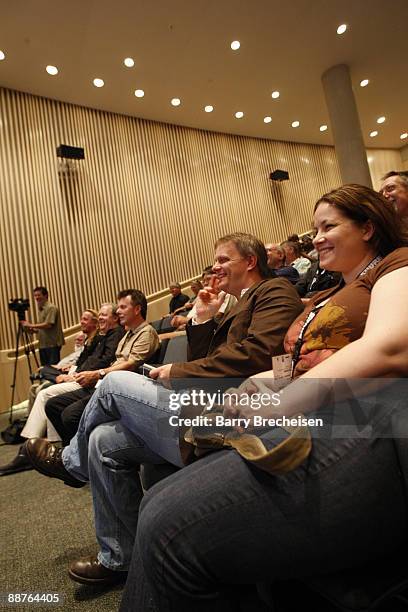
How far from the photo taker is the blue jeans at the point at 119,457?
1.02m

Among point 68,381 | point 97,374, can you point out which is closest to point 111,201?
point 68,381

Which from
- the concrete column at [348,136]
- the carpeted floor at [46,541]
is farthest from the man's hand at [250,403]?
the concrete column at [348,136]

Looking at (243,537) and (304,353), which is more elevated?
(304,353)

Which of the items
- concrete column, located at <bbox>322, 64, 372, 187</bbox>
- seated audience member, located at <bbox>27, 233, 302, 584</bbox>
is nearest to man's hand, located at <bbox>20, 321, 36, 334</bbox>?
seated audience member, located at <bbox>27, 233, 302, 584</bbox>

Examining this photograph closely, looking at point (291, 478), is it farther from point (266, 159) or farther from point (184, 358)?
point (266, 159)

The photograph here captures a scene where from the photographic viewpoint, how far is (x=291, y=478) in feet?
1.81

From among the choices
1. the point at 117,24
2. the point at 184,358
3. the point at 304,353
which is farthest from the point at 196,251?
the point at 304,353

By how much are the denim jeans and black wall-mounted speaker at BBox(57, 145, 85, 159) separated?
5.71 meters

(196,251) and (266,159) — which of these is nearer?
(196,251)

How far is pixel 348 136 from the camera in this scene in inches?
205

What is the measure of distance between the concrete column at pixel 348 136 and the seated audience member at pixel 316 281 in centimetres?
309

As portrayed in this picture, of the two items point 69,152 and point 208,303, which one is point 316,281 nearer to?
point 208,303

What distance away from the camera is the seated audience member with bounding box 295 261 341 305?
220 cm

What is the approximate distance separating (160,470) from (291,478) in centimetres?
61
